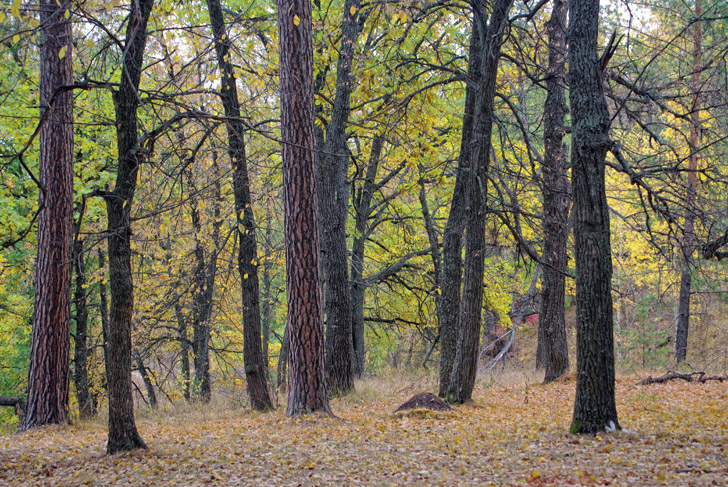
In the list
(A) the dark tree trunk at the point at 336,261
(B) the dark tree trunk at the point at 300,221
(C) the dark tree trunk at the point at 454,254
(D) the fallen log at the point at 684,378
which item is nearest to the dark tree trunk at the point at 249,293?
(A) the dark tree trunk at the point at 336,261

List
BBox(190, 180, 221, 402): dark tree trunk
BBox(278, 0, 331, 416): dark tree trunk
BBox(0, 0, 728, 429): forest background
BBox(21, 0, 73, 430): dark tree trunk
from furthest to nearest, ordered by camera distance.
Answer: BBox(190, 180, 221, 402): dark tree trunk < BBox(21, 0, 73, 430): dark tree trunk < BBox(278, 0, 331, 416): dark tree trunk < BBox(0, 0, 728, 429): forest background

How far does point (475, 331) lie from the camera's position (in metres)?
9.27

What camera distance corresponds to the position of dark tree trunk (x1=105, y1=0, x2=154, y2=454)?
609 centimetres

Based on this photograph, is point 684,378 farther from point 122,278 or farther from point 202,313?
point 202,313

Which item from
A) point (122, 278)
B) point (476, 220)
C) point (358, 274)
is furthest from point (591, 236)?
point (358, 274)

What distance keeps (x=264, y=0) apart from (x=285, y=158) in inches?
270

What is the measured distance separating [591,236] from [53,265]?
866cm

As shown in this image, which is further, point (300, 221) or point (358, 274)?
point (358, 274)

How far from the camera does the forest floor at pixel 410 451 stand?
16.6 ft

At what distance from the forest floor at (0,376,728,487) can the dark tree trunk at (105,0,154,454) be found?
367 millimetres

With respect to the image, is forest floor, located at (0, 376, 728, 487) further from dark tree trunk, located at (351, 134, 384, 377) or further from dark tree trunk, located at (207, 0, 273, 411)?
dark tree trunk, located at (351, 134, 384, 377)

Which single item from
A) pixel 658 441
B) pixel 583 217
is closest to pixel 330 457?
pixel 658 441

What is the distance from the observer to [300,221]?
8.09 m

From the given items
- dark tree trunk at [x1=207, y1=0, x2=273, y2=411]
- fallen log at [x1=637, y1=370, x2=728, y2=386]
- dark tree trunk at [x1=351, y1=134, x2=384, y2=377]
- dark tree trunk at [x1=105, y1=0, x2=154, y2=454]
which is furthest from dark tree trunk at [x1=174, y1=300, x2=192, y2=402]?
fallen log at [x1=637, y1=370, x2=728, y2=386]
